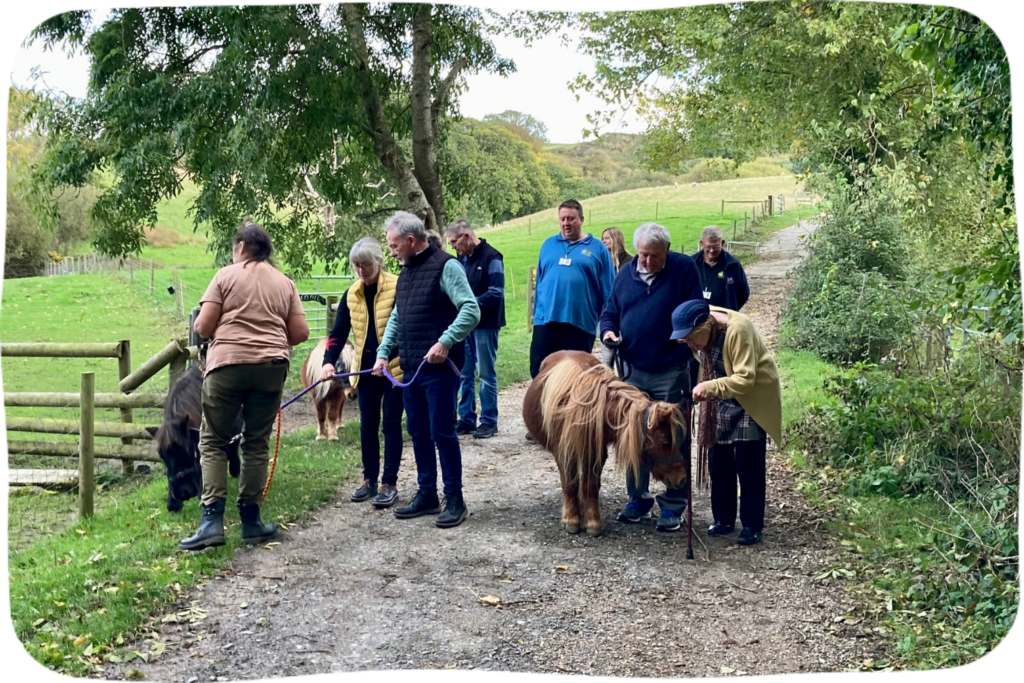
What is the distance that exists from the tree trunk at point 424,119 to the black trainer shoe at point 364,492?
121 centimetres

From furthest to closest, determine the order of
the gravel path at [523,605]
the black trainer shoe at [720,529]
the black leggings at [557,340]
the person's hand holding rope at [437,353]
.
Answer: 1. the person's hand holding rope at [437,353]
2. the black leggings at [557,340]
3. the black trainer shoe at [720,529]
4. the gravel path at [523,605]

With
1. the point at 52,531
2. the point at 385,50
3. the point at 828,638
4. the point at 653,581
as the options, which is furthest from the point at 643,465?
the point at 52,531

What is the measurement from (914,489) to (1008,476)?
0.39 meters

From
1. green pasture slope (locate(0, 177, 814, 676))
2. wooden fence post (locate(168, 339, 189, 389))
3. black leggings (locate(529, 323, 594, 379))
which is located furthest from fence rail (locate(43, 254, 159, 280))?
black leggings (locate(529, 323, 594, 379))

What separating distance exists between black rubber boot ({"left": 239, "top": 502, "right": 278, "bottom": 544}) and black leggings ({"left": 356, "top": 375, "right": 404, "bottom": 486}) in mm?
490

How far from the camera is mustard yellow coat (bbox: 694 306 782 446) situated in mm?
3865

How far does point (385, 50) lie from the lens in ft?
12.5

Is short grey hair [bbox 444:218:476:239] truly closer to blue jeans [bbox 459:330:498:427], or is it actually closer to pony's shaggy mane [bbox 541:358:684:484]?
blue jeans [bbox 459:330:498:427]

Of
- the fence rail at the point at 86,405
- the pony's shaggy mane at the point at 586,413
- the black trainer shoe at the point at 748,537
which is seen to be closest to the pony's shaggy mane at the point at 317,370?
the fence rail at the point at 86,405

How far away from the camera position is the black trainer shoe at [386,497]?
3.88m

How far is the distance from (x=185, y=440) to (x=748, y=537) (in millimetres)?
2557

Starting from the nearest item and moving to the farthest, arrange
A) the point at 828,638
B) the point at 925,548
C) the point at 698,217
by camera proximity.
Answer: the point at 828,638 < the point at 925,548 < the point at 698,217

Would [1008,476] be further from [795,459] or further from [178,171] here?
[178,171]

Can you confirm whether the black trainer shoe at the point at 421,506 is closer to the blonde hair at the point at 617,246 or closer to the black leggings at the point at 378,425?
the black leggings at the point at 378,425
